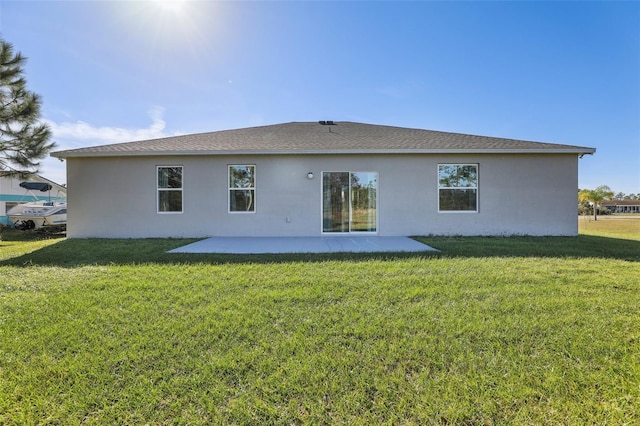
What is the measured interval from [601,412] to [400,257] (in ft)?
13.8

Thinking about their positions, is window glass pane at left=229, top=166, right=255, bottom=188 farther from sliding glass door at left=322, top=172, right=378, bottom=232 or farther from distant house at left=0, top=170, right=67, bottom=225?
distant house at left=0, top=170, right=67, bottom=225

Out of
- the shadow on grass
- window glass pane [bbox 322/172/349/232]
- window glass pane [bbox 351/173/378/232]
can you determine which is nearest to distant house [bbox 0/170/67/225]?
the shadow on grass

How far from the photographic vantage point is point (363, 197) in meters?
9.65

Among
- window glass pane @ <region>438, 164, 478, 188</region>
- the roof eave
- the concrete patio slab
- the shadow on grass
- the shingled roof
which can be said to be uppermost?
the shingled roof

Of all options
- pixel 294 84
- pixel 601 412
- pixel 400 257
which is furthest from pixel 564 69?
pixel 601 412

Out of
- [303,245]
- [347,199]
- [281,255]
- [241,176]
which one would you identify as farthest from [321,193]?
[281,255]

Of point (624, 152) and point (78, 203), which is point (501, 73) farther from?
point (78, 203)

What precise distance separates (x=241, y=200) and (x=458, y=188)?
7467mm

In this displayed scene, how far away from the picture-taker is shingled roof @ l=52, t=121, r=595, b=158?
920 cm

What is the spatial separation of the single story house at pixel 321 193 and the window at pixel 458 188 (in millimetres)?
34

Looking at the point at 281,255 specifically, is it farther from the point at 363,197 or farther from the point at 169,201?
the point at 169,201

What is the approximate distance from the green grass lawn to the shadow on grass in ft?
3.36

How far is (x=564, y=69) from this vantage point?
12.4m

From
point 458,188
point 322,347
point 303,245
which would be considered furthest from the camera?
point 458,188
